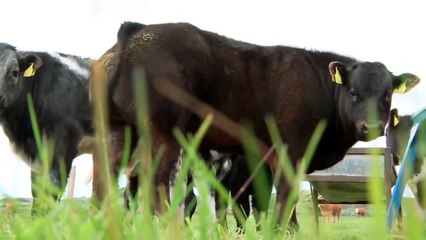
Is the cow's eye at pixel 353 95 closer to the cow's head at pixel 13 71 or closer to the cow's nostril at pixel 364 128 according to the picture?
the cow's nostril at pixel 364 128

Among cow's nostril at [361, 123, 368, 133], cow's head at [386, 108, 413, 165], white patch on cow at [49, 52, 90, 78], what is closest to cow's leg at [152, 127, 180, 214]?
cow's nostril at [361, 123, 368, 133]

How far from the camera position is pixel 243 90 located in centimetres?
686

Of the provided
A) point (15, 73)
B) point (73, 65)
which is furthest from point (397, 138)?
point (15, 73)

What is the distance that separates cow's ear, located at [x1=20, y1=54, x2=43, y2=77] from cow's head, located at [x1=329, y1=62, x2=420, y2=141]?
4.01 metres

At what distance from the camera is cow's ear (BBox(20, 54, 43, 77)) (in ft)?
30.2

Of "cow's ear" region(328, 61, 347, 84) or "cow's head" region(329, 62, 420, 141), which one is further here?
"cow's ear" region(328, 61, 347, 84)

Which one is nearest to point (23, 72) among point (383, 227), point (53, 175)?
point (53, 175)

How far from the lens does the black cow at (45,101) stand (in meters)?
9.12

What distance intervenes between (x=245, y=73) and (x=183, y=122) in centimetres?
112

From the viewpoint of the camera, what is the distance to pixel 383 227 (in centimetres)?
86

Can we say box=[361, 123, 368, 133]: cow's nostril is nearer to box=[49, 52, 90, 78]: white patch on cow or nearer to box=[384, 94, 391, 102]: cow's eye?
box=[384, 94, 391, 102]: cow's eye

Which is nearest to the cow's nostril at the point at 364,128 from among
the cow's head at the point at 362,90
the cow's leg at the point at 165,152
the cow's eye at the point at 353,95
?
the cow's head at the point at 362,90

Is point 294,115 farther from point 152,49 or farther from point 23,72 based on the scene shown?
point 23,72

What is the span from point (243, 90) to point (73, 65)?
3.92m
